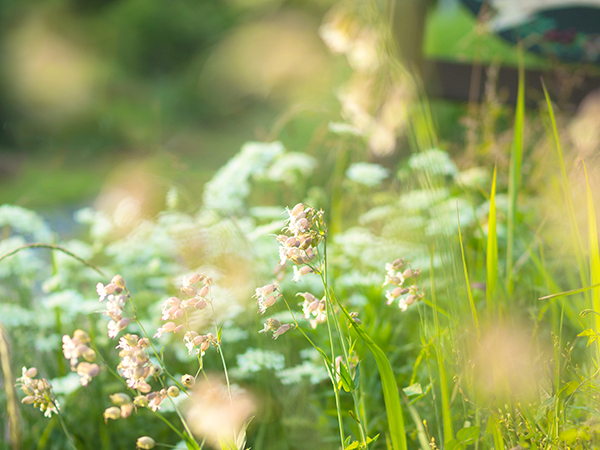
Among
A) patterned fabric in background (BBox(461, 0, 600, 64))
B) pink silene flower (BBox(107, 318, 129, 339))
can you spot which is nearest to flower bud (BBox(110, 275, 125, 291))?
pink silene flower (BBox(107, 318, 129, 339))

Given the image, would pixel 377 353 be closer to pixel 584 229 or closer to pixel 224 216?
pixel 224 216

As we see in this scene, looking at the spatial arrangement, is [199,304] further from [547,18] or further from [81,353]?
[547,18]

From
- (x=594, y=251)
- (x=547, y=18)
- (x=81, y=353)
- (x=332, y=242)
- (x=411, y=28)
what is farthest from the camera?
(x=547, y=18)

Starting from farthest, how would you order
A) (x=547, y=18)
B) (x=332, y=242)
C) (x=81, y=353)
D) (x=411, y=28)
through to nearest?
(x=547, y=18), (x=411, y=28), (x=332, y=242), (x=81, y=353)

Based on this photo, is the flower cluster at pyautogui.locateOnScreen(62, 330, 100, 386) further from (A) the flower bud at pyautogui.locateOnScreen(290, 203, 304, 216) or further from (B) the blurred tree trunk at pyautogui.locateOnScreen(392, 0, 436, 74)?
(B) the blurred tree trunk at pyautogui.locateOnScreen(392, 0, 436, 74)

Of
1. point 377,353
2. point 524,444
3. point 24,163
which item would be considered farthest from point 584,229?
point 24,163

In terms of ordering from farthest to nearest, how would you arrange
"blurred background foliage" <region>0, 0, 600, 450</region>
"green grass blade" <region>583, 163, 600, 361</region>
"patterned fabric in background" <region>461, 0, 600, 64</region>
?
"patterned fabric in background" <region>461, 0, 600, 64</region> < "blurred background foliage" <region>0, 0, 600, 450</region> < "green grass blade" <region>583, 163, 600, 361</region>

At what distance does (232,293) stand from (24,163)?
221 inches

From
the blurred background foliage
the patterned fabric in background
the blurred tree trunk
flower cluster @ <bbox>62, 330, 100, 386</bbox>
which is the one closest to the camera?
flower cluster @ <bbox>62, 330, 100, 386</bbox>

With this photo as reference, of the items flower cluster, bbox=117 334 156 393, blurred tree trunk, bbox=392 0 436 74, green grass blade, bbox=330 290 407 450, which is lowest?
green grass blade, bbox=330 290 407 450

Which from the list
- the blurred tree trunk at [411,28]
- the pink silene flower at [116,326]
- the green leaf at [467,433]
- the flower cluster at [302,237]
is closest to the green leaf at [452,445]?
the green leaf at [467,433]

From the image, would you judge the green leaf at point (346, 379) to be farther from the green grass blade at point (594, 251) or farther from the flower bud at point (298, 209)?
the green grass blade at point (594, 251)

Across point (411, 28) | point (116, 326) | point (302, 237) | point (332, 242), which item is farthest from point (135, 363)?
point (411, 28)

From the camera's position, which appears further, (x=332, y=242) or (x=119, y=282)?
(x=332, y=242)
